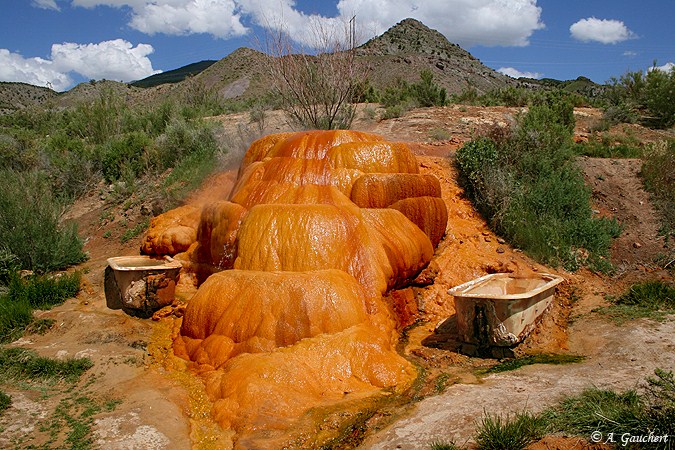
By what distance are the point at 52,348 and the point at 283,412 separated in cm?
308

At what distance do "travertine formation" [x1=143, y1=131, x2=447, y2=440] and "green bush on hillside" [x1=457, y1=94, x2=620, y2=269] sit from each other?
1635 millimetres

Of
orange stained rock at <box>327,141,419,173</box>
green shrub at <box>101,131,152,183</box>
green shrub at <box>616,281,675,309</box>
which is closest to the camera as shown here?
green shrub at <box>616,281,675,309</box>

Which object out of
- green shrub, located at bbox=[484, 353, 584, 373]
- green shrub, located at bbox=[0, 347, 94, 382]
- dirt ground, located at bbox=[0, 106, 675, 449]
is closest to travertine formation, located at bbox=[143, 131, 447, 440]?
dirt ground, located at bbox=[0, 106, 675, 449]

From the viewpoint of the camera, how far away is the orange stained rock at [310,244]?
6168mm

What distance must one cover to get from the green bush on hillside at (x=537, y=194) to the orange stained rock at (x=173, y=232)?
519 centimetres

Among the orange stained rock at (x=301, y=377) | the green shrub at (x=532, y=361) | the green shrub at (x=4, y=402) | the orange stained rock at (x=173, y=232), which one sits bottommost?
the green shrub at (x=532, y=361)

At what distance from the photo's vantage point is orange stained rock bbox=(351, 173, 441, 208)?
7.35 m

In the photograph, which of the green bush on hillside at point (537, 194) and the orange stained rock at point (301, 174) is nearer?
the orange stained rock at point (301, 174)

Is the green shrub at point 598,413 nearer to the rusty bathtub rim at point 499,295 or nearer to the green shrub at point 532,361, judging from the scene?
the green shrub at point 532,361

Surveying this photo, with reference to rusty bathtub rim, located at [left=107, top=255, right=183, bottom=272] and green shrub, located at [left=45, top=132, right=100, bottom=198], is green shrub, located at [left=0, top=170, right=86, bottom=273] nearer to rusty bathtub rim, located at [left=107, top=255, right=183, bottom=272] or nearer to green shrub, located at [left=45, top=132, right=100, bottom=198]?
rusty bathtub rim, located at [left=107, top=255, right=183, bottom=272]

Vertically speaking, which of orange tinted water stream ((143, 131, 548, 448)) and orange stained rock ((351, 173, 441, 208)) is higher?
orange stained rock ((351, 173, 441, 208))

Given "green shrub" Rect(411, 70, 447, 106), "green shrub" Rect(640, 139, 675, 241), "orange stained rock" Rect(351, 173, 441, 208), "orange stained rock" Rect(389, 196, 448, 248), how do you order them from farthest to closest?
"green shrub" Rect(411, 70, 447, 106)
"green shrub" Rect(640, 139, 675, 241)
"orange stained rock" Rect(389, 196, 448, 248)
"orange stained rock" Rect(351, 173, 441, 208)

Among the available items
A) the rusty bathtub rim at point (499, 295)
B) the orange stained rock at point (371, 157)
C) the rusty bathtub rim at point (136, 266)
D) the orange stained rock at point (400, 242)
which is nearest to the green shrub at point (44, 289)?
the rusty bathtub rim at point (136, 266)

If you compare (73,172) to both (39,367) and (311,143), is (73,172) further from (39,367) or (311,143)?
(39,367)
